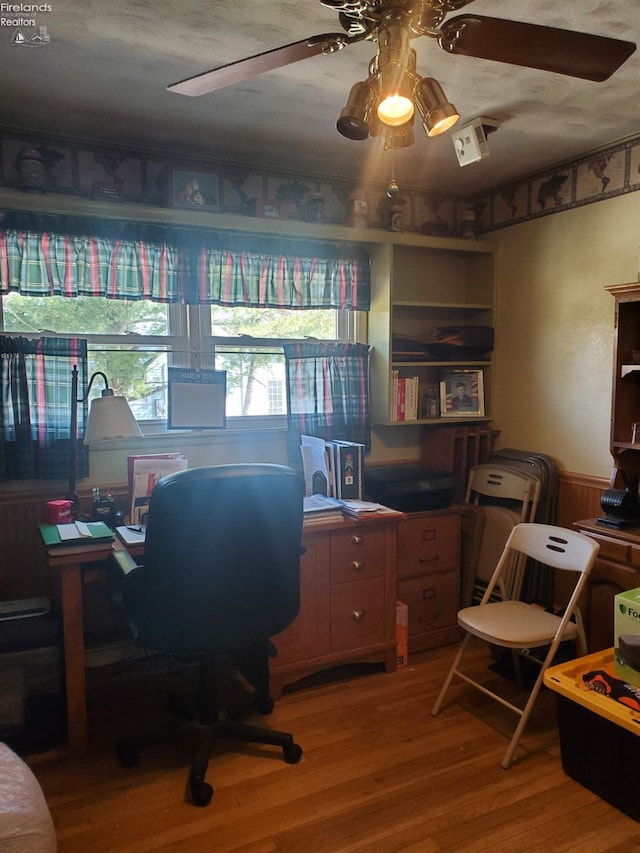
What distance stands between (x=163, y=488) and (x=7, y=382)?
50.1 inches

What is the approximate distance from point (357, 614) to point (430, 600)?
0.51 m

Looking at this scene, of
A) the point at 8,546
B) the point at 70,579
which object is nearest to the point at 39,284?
the point at 8,546

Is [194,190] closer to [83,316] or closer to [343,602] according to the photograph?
[83,316]

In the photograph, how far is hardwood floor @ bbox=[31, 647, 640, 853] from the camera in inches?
72.2

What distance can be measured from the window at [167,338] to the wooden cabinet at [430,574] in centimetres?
97

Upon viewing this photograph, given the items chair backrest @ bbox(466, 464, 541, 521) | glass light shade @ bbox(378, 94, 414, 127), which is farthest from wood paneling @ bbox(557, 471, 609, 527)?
glass light shade @ bbox(378, 94, 414, 127)

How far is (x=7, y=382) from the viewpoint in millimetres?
2602

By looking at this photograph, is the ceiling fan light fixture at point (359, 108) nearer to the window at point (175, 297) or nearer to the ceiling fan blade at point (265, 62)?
the ceiling fan blade at point (265, 62)

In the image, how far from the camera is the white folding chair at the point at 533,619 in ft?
7.27

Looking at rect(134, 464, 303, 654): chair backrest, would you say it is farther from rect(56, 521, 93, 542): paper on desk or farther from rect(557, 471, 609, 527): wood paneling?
rect(557, 471, 609, 527): wood paneling

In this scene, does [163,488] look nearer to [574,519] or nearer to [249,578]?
[249,578]

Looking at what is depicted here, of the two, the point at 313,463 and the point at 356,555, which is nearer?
the point at 356,555

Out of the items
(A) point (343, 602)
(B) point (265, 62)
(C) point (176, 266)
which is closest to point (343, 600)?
(A) point (343, 602)

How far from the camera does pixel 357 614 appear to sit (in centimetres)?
276
